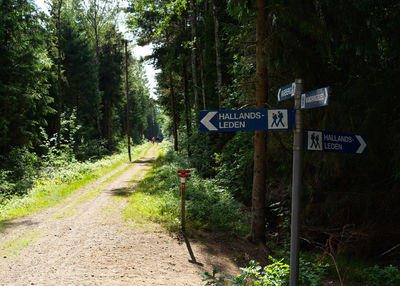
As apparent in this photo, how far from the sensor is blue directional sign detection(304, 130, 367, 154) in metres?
2.83

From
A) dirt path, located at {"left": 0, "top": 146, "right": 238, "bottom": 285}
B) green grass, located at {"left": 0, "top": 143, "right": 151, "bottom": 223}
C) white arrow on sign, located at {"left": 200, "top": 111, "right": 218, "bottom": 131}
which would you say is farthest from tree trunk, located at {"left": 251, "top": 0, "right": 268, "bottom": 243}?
green grass, located at {"left": 0, "top": 143, "right": 151, "bottom": 223}

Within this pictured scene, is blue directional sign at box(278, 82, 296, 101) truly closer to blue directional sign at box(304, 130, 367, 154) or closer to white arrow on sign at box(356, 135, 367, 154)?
Result: blue directional sign at box(304, 130, 367, 154)

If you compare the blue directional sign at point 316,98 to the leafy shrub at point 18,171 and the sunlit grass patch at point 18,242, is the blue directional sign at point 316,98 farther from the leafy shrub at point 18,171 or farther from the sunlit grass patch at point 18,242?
the leafy shrub at point 18,171

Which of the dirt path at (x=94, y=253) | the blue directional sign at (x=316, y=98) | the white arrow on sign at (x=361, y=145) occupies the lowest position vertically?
the dirt path at (x=94, y=253)

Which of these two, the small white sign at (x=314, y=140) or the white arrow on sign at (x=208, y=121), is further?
the white arrow on sign at (x=208, y=121)

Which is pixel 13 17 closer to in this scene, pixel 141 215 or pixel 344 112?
pixel 141 215

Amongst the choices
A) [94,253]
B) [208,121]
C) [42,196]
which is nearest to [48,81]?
[42,196]

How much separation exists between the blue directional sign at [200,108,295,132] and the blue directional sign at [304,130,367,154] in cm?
30

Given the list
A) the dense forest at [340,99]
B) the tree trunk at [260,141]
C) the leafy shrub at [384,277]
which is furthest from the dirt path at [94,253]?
the leafy shrub at [384,277]

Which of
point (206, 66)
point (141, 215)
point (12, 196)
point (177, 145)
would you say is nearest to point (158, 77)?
point (177, 145)

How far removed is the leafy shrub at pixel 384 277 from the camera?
4.82m

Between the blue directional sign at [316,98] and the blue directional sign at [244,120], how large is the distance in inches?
8.4

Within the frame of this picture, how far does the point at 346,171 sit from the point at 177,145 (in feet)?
74.2

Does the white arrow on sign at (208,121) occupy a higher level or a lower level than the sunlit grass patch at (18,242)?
higher
